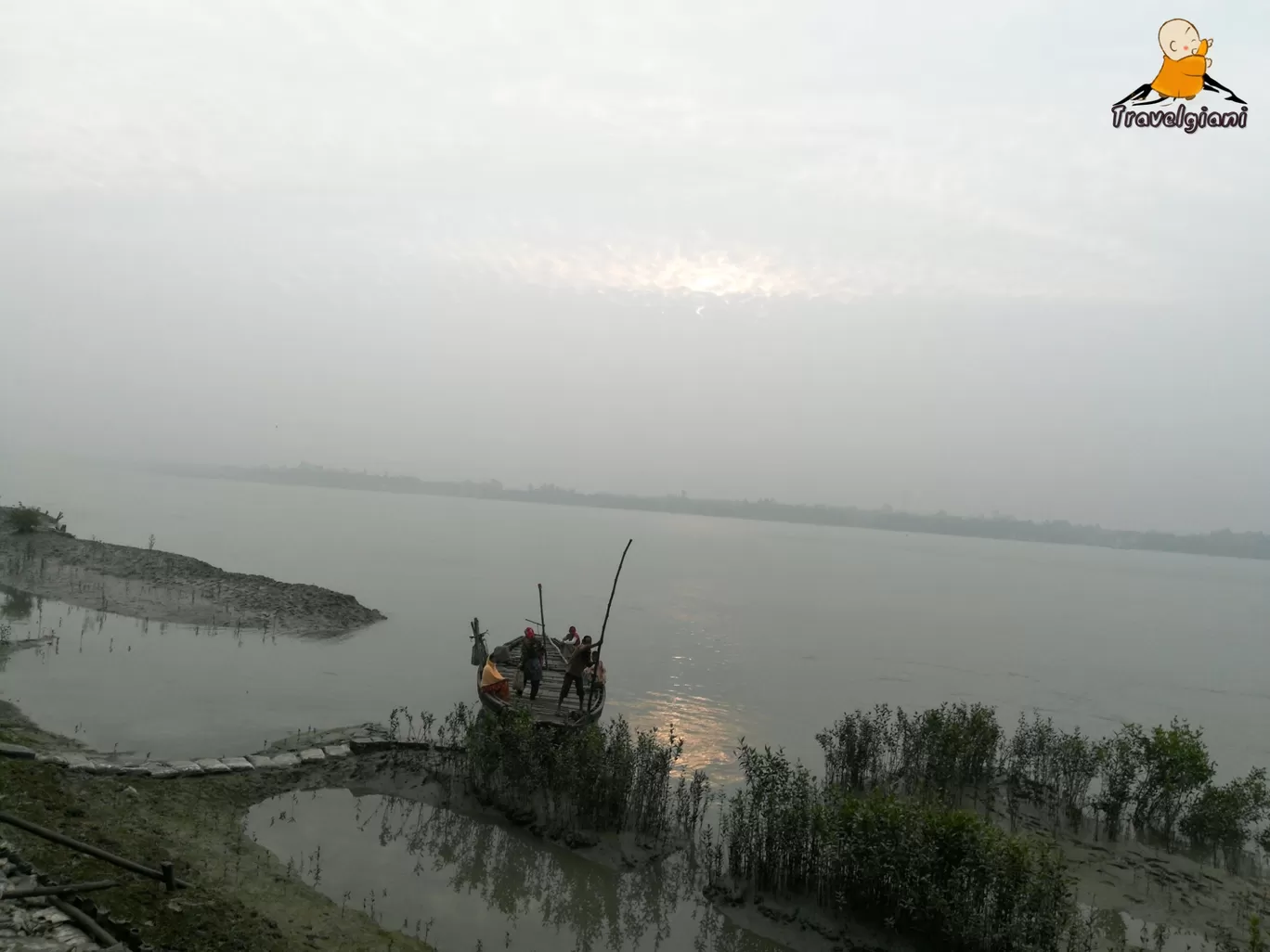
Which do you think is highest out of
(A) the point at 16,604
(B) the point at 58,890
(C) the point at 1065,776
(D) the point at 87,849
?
(D) the point at 87,849

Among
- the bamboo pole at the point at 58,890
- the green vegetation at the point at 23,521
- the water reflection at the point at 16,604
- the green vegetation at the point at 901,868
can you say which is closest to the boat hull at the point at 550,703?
the green vegetation at the point at 901,868

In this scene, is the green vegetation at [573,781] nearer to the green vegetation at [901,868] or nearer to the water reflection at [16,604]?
the green vegetation at [901,868]

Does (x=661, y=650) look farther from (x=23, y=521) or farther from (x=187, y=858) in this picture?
(x=23, y=521)

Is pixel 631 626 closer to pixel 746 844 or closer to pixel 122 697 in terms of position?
pixel 122 697

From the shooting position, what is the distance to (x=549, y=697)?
16.7 m

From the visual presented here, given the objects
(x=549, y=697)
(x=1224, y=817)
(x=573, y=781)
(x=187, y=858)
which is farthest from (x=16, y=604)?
(x=1224, y=817)

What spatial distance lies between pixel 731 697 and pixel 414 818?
13287mm

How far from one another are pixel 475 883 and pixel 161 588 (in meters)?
23.9

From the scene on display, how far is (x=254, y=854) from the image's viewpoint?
9.55 meters

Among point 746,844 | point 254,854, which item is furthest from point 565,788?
point 254,854

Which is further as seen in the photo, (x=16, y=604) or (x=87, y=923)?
(x=16, y=604)

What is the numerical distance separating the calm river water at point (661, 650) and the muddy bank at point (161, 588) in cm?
160

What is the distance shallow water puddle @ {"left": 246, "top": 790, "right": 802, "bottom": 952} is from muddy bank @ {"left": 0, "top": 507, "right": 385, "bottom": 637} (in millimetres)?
16051

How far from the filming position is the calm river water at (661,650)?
17266 mm
